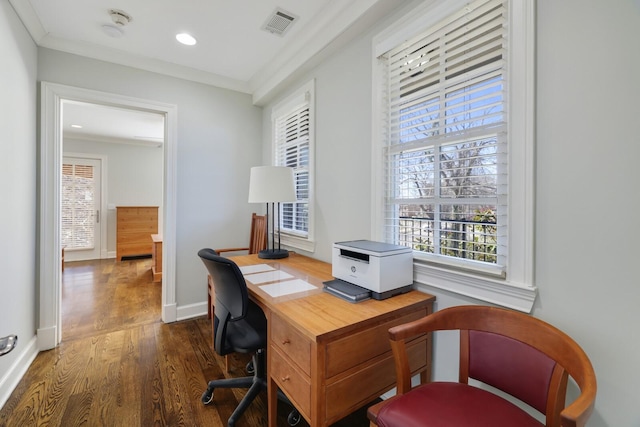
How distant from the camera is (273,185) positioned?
2.38m

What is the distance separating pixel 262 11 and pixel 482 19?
1445mm

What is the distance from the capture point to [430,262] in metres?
1.53

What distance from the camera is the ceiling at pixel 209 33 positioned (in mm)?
1940

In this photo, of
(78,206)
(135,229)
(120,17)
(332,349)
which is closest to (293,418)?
(332,349)

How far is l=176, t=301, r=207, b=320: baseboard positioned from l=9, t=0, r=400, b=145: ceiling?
232 centimetres

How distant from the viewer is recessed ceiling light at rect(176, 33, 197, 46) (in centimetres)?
231

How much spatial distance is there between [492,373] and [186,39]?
2.99 m

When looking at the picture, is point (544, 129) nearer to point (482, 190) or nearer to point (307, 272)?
point (482, 190)

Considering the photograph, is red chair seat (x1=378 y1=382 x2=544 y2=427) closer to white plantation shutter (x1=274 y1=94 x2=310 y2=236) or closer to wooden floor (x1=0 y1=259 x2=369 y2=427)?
wooden floor (x1=0 y1=259 x2=369 y2=427)

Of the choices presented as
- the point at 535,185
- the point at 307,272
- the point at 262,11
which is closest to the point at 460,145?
the point at 535,185

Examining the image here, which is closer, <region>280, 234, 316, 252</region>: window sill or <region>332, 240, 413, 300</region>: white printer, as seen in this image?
<region>332, 240, 413, 300</region>: white printer

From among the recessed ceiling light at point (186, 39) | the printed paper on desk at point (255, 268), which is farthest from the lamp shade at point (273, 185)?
the recessed ceiling light at point (186, 39)

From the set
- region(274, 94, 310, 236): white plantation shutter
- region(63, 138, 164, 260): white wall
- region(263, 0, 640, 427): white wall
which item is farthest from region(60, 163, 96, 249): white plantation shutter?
region(263, 0, 640, 427): white wall

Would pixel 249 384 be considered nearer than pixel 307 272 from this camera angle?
Yes
